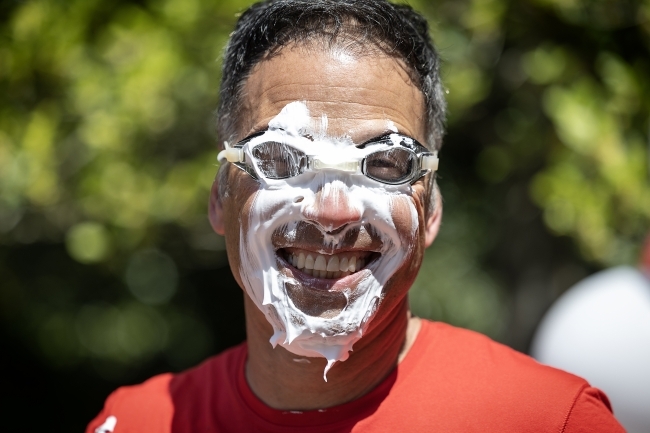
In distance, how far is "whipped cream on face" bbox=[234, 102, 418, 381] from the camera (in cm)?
176

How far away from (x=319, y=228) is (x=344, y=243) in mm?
72

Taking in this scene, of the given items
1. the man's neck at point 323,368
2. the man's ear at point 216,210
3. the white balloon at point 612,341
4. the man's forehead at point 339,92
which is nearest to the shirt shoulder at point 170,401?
the man's neck at point 323,368

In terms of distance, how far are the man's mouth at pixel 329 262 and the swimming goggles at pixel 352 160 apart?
0.19 metres

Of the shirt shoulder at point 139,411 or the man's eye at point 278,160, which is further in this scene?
the shirt shoulder at point 139,411

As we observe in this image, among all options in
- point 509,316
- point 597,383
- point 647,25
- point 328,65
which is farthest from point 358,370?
point 509,316

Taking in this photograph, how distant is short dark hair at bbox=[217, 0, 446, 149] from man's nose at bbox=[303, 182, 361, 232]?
1.31 feet

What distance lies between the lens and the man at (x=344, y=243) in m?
1.77

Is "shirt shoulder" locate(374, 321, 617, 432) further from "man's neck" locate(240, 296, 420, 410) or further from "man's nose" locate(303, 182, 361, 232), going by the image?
"man's nose" locate(303, 182, 361, 232)

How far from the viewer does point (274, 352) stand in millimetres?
1975

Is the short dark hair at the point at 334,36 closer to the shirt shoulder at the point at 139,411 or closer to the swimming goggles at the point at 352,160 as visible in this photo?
the swimming goggles at the point at 352,160

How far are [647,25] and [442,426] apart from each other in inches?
95.2

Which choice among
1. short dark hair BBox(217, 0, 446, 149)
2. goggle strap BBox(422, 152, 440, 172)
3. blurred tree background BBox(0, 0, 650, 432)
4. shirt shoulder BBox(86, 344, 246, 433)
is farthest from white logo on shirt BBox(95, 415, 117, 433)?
blurred tree background BBox(0, 0, 650, 432)

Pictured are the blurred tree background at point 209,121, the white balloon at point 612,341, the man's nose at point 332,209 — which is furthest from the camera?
the blurred tree background at point 209,121

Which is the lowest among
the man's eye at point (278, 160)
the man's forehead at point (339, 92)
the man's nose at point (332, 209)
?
the man's nose at point (332, 209)
